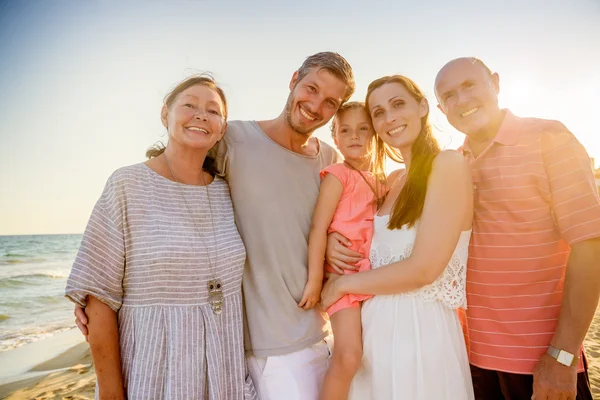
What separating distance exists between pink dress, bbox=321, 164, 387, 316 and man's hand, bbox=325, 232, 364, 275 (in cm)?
3

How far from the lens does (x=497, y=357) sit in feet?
7.60

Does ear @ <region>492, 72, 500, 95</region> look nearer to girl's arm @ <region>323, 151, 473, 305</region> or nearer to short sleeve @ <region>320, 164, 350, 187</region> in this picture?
girl's arm @ <region>323, 151, 473, 305</region>

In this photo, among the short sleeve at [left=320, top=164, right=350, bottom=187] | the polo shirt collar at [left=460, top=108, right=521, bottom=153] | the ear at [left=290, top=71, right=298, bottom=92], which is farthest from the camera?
the ear at [left=290, top=71, right=298, bottom=92]

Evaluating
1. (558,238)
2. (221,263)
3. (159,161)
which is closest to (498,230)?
(558,238)

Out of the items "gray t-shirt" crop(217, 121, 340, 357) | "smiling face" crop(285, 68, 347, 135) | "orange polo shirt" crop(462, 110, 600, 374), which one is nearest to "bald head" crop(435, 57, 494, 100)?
"orange polo shirt" crop(462, 110, 600, 374)

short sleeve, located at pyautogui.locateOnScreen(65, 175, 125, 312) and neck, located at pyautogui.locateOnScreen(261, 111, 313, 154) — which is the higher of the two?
neck, located at pyautogui.locateOnScreen(261, 111, 313, 154)

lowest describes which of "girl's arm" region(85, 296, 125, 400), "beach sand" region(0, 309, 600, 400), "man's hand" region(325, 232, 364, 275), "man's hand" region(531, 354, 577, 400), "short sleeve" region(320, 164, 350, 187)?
"beach sand" region(0, 309, 600, 400)

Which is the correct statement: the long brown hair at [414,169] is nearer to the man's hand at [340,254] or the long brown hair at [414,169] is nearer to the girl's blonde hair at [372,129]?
the girl's blonde hair at [372,129]

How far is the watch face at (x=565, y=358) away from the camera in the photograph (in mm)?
2020

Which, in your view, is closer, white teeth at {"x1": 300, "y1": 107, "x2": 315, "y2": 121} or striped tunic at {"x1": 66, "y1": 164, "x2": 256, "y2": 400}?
striped tunic at {"x1": 66, "y1": 164, "x2": 256, "y2": 400}

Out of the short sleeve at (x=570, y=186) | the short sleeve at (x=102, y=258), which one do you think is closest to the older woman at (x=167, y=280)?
the short sleeve at (x=102, y=258)

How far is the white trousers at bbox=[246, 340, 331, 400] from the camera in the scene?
242 cm

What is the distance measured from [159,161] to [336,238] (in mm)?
1367

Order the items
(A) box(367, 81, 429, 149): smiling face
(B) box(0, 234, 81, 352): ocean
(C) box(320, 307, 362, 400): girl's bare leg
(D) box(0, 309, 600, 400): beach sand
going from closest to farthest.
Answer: (C) box(320, 307, 362, 400): girl's bare leg, (A) box(367, 81, 429, 149): smiling face, (D) box(0, 309, 600, 400): beach sand, (B) box(0, 234, 81, 352): ocean
